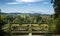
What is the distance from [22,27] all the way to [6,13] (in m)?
0.42

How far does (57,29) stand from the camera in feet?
9.79

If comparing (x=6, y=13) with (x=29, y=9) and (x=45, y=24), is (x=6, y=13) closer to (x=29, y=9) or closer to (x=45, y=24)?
(x=29, y=9)

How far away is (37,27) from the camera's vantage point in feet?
9.71

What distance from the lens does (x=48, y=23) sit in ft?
9.59

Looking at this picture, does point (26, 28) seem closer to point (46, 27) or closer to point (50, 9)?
point (46, 27)

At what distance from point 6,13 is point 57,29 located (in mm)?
1069

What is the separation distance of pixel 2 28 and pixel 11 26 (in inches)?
7.3

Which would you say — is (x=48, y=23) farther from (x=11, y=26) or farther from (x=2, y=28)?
(x=2, y=28)

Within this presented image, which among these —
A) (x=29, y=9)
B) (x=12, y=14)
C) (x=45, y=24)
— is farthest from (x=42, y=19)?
(x=12, y=14)

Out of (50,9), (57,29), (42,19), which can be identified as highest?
(50,9)

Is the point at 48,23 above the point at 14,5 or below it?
below

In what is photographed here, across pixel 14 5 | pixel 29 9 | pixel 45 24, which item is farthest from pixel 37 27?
pixel 14 5

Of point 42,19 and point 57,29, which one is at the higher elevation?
point 42,19

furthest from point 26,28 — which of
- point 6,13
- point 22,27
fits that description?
point 6,13
